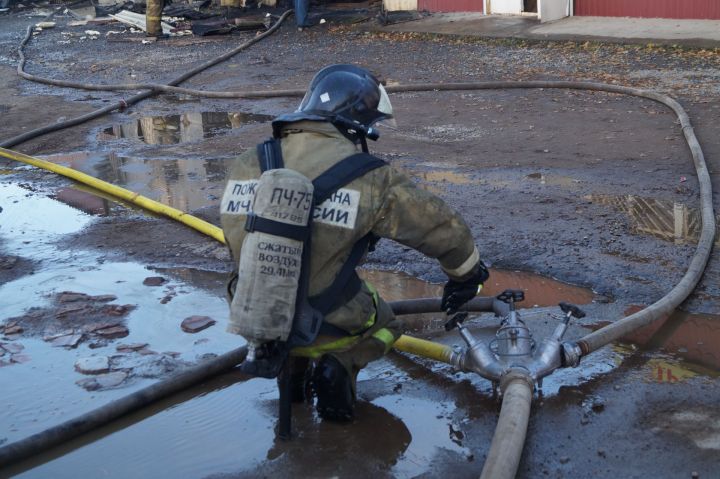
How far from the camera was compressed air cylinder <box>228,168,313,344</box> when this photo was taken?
3.36 meters

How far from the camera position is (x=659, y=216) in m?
6.27

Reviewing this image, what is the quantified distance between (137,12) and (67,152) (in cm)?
1670

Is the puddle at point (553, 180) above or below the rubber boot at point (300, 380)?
above

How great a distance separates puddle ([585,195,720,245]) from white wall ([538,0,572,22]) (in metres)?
9.20

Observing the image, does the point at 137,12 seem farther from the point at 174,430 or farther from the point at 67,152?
the point at 174,430

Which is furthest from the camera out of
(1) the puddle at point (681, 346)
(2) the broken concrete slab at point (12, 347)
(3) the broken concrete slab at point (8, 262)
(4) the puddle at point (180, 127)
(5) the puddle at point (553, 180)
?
(4) the puddle at point (180, 127)

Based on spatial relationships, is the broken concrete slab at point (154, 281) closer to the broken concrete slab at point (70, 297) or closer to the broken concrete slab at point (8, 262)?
the broken concrete slab at point (70, 297)

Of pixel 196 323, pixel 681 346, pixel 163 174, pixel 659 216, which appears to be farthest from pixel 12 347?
pixel 659 216

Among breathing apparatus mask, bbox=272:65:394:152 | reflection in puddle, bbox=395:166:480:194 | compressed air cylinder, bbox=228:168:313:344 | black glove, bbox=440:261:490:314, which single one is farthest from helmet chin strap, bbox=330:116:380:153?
reflection in puddle, bbox=395:166:480:194

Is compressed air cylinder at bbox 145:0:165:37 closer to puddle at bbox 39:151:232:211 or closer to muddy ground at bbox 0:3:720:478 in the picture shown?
muddy ground at bbox 0:3:720:478

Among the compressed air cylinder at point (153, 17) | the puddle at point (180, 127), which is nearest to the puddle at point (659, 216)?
the puddle at point (180, 127)

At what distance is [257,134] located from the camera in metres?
9.88

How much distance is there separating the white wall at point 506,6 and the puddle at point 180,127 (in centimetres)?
704

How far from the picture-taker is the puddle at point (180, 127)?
10306 mm
